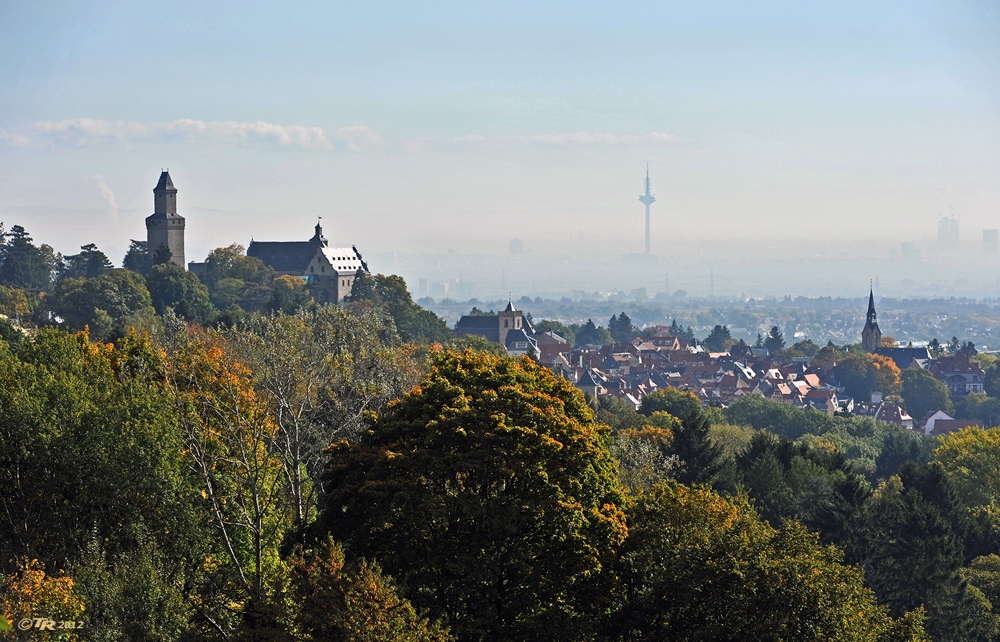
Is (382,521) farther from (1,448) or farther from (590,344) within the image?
(590,344)

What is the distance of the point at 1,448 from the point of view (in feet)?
75.4

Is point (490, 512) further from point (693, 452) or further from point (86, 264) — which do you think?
point (86, 264)

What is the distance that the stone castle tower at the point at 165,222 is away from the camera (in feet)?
385

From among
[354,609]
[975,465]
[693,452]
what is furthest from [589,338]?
[354,609]

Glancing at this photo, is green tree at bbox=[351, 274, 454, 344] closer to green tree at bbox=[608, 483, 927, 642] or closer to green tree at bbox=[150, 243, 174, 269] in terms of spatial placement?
green tree at bbox=[150, 243, 174, 269]

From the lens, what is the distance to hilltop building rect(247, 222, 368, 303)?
125m

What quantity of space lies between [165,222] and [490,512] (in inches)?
4127

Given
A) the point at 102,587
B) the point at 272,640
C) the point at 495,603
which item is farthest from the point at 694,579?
the point at 102,587

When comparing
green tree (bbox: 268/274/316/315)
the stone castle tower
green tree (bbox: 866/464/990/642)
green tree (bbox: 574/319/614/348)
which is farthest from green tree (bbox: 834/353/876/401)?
green tree (bbox: 866/464/990/642)


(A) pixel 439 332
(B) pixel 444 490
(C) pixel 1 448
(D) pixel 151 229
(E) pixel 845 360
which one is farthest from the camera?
(E) pixel 845 360

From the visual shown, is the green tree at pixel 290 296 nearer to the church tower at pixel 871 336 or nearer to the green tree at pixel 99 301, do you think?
the green tree at pixel 99 301

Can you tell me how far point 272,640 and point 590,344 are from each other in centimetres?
18048

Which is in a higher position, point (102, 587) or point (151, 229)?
point (151, 229)

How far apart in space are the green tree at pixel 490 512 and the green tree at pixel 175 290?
68738 mm
